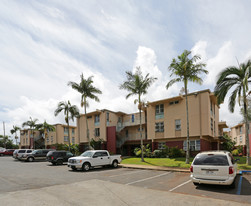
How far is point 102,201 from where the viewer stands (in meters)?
7.25

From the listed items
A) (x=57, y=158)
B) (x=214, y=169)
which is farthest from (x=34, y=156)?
(x=214, y=169)

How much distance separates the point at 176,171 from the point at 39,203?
11.1 metres

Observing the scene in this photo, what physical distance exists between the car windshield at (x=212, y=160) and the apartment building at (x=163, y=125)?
613 inches

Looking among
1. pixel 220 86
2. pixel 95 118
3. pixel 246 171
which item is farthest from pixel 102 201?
pixel 95 118

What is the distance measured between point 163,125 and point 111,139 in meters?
9.83

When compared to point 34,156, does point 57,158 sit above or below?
above

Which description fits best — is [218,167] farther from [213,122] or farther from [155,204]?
[213,122]

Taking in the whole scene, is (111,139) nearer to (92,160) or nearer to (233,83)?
(92,160)

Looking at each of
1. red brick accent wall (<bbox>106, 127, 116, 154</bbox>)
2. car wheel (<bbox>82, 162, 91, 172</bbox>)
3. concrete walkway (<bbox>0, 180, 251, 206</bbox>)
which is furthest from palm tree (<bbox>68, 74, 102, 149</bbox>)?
concrete walkway (<bbox>0, 180, 251, 206</bbox>)

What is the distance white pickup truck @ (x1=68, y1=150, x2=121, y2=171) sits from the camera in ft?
53.0

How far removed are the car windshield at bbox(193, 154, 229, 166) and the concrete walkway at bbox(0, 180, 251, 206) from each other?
1.93m

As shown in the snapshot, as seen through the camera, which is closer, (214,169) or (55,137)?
(214,169)

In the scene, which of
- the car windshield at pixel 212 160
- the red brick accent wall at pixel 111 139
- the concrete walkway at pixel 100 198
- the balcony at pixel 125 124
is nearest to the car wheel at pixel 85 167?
the concrete walkway at pixel 100 198

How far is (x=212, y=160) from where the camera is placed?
9125 millimetres
